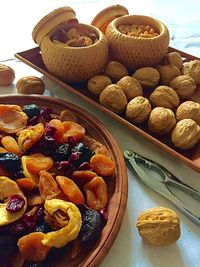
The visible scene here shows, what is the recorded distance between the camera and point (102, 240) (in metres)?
0.42

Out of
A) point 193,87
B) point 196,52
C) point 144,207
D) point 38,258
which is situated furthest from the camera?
point 196,52

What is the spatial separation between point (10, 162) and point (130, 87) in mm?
258

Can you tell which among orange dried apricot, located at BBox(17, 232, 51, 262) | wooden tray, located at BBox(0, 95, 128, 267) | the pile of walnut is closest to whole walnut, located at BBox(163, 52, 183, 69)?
the pile of walnut

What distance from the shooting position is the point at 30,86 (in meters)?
0.67

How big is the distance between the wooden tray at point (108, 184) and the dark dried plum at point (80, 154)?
35mm

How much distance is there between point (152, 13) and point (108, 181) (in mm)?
757

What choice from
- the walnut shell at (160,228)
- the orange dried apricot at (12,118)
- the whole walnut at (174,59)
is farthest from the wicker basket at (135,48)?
the walnut shell at (160,228)

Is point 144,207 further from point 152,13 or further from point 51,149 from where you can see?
point 152,13

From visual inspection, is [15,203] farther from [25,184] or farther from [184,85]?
[184,85]

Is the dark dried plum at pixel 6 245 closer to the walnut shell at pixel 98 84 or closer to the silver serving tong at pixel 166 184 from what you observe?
the silver serving tong at pixel 166 184

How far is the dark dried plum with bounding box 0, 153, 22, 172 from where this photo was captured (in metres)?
0.49

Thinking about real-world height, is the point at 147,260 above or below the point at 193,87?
below

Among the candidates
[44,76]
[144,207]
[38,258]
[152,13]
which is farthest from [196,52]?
[38,258]

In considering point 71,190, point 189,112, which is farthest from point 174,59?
point 71,190
